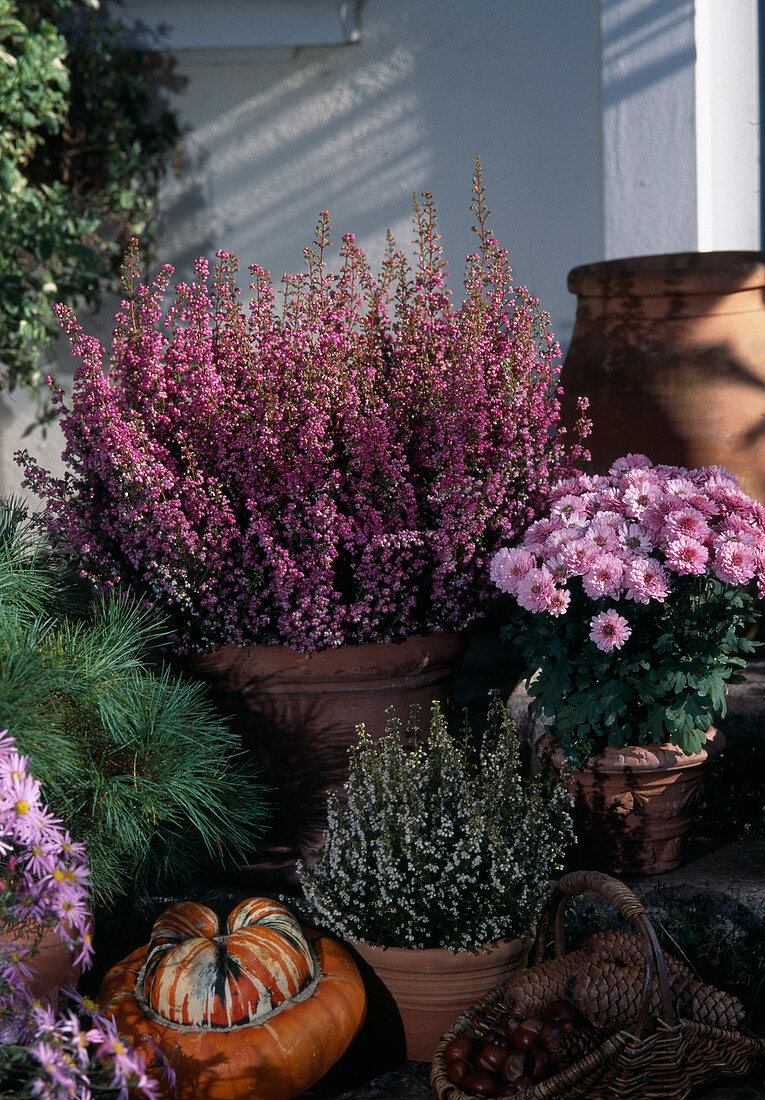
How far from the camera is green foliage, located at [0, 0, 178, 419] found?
4102mm

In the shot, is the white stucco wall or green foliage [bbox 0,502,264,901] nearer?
green foliage [bbox 0,502,264,901]

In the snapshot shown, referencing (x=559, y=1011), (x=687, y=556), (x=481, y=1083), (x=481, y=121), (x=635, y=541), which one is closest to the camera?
(x=481, y=1083)

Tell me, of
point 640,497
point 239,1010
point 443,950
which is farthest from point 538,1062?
point 640,497

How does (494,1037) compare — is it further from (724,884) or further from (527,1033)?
(724,884)

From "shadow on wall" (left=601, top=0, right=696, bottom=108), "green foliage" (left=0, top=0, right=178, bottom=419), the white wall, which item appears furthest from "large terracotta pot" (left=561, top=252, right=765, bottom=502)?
"green foliage" (left=0, top=0, right=178, bottom=419)

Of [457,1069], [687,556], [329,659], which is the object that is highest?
[687,556]

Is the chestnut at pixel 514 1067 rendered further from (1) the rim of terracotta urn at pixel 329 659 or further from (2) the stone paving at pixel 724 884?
(1) the rim of terracotta urn at pixel 329 659

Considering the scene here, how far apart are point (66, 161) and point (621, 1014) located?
3.81 metres

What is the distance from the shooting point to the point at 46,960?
1853 mm

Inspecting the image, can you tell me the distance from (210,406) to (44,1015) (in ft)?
4.43

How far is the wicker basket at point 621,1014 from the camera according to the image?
1.75m

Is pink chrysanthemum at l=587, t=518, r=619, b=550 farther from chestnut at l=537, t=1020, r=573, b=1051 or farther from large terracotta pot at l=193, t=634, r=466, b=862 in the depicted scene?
chestnut at l=537, t=1020, r=573, b=1051

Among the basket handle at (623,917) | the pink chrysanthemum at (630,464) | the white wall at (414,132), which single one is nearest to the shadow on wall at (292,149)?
the white wall at (414,132)

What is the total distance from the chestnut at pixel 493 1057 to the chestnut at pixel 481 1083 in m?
0.01
